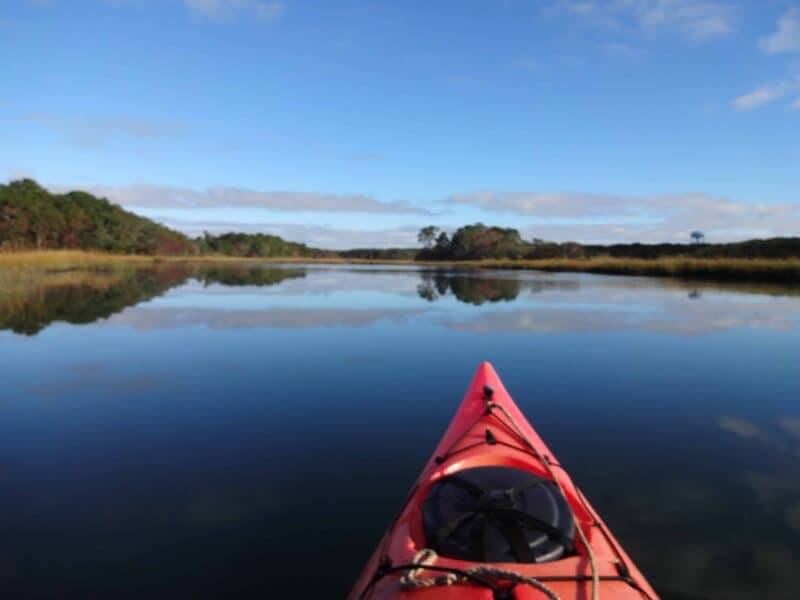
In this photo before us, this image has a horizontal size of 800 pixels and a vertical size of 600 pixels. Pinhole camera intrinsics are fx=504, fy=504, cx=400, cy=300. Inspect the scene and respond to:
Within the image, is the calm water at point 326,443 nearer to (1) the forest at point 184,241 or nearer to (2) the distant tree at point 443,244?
(1) the forest at point 184,241

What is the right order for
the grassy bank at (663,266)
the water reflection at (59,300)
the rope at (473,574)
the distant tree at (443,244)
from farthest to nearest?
the distant tree at (443,244)
the grassy bank at (663,266)
the water reflection at (59,300)
the rope at (473,574)

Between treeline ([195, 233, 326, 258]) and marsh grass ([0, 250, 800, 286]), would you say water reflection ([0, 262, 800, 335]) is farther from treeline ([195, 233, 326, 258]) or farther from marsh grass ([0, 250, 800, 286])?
treeline ([195, 233, 326, 258])

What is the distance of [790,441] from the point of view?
4230 mm

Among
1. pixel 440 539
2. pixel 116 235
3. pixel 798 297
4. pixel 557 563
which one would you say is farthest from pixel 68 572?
pixel 116 235

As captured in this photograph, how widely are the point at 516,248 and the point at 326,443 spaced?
60.1m

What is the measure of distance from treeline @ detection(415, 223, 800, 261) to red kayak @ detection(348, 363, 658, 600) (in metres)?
36.3

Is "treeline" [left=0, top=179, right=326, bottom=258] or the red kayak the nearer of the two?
the red kayak

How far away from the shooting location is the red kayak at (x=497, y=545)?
5.55 ft

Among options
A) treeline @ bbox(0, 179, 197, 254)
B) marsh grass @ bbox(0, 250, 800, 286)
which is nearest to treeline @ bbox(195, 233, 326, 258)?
treeline @ bbox(0, 179, 197, 254)

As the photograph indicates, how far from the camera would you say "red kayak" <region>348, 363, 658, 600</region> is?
1692mm

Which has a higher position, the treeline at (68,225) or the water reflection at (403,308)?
the treeline at (68,225)

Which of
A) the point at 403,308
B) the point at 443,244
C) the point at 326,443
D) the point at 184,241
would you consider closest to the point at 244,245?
the point at 184,241

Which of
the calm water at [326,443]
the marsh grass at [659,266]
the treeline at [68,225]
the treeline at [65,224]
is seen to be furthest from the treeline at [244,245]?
the calm water at [326,443]

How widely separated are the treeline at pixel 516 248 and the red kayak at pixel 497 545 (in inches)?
1431
